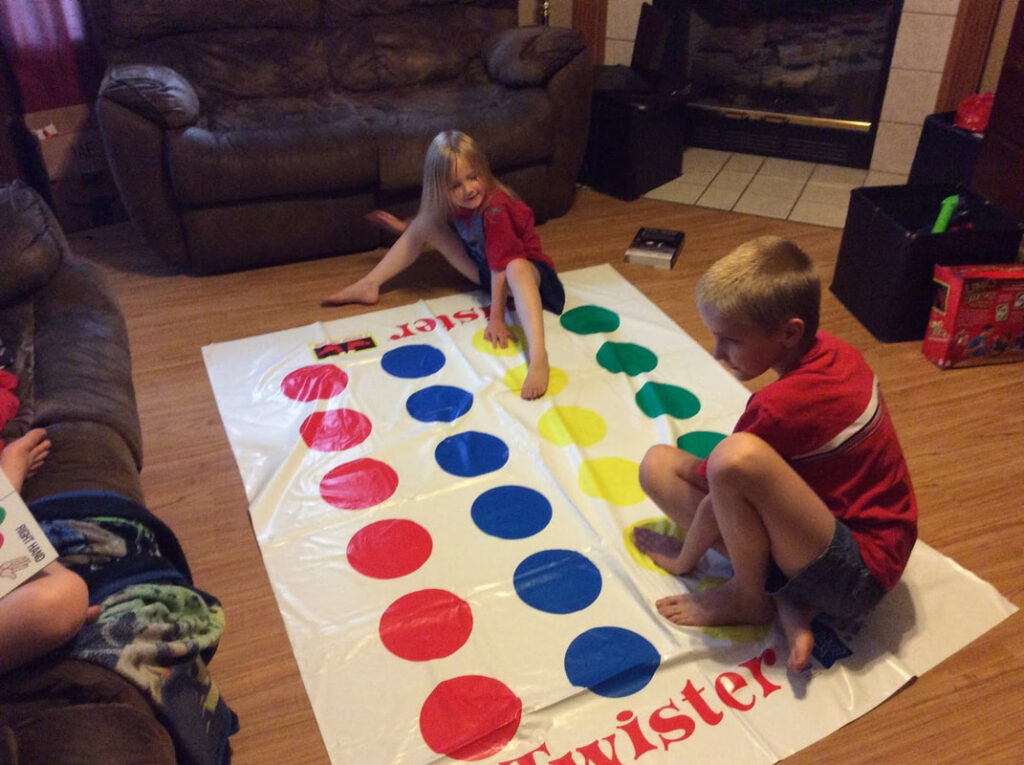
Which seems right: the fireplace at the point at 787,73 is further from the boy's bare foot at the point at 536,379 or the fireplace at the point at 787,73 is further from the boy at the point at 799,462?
the boy at the point at 799,462

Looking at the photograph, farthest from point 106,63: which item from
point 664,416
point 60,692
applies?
point 60,692

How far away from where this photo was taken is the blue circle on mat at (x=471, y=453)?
1876 millimetres

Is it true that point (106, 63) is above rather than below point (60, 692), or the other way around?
above

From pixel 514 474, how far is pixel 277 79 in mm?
2069

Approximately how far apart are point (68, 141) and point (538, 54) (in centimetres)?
177

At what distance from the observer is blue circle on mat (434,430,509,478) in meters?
1.88

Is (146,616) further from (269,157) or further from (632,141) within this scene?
(632,141)

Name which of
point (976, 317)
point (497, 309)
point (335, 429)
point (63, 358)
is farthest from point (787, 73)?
point (63, 358)

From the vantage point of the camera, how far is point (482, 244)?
2432 millimetres

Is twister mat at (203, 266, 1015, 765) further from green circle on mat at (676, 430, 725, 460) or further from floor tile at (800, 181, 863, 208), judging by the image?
floor tile at (800, 181, 863, 208)

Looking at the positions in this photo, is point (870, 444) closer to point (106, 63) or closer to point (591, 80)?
point (591, 80)

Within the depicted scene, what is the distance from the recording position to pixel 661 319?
245 cm

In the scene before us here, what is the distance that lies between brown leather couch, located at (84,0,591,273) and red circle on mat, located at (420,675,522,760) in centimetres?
185

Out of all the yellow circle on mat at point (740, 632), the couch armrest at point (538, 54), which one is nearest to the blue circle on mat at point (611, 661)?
the yellow circle on mat at point (740, 632)
